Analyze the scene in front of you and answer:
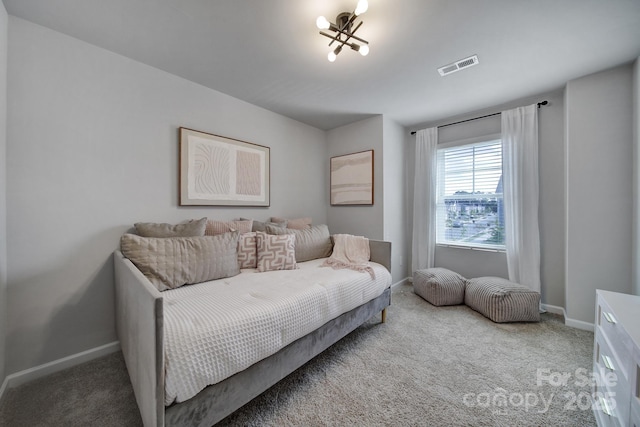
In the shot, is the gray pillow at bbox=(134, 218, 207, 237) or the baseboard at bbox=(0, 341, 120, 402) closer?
the baseboard at bbox=(0, 341, 120, 402)

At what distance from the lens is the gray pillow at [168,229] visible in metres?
1.82

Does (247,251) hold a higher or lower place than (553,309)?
higher

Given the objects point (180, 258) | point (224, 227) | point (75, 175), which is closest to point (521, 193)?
point (224, 227)

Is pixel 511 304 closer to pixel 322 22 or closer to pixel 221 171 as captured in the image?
pixel 322 22

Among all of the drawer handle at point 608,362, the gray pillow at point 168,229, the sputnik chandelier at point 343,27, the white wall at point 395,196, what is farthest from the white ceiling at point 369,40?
the drawer handle at point 608,362

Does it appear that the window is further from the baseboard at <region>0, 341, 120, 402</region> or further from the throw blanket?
the baseboard at <region>0, 341, 120, 402</region>

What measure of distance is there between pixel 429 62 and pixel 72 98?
2757mm

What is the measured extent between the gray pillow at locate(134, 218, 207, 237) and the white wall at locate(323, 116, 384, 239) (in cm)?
199

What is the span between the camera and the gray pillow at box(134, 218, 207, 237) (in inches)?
71.7

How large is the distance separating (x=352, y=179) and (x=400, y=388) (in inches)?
96.7

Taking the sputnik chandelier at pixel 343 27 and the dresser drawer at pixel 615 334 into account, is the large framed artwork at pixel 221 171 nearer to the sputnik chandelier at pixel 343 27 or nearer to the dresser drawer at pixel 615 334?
the sputnik chandelier at pixel 343 27

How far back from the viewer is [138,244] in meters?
1.57

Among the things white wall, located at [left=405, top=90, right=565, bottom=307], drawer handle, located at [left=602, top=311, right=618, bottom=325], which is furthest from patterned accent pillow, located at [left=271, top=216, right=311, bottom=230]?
white wall, located at [left=405, top=90, right=565, bottom=307]

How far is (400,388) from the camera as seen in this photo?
1438 mm
